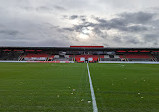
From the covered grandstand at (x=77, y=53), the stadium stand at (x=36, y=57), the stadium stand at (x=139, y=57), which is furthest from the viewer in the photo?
the covered grandstand at (x=77, y=53)

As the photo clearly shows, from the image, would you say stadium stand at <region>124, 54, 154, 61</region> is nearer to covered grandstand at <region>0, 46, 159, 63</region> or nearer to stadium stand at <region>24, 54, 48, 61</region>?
covered grandstand at <region>0, 46, 159, 63</region>

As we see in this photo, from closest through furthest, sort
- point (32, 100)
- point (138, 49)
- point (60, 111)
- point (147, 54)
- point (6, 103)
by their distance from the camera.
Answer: point (60, 111), point (6, 103), point (32, 100), point (138, 49), point (147, 54)

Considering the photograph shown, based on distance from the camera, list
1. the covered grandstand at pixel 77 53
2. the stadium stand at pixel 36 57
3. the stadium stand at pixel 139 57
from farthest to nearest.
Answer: the covered grandstand at pixel 77 53, the stadium stand at pixel 36 57, the stadium stand at pixel 139 57

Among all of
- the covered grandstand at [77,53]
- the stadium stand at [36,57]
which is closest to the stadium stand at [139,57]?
the covered grandstand at [77,53]

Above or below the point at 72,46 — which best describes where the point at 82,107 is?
below

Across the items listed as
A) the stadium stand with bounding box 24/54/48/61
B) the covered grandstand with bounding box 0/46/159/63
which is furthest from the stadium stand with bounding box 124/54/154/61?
the stadium stand with bounding box 24/54/48/61

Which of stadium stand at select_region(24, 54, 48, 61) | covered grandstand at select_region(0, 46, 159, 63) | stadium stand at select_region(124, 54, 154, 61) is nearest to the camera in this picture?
stadium stand at select_region(124, 54, 154, 61)

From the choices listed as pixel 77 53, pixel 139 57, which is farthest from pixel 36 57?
pixel 139 57

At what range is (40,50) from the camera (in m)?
58.7

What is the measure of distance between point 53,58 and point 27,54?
40.6 ft

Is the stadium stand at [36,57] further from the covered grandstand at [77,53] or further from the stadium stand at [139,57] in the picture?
the stadium stand at [139,57]

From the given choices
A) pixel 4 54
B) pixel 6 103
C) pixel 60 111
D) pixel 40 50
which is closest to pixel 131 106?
pixel 60 111

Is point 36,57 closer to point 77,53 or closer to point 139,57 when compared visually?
point 77,53

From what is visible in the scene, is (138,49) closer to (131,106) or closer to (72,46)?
(72,46)
